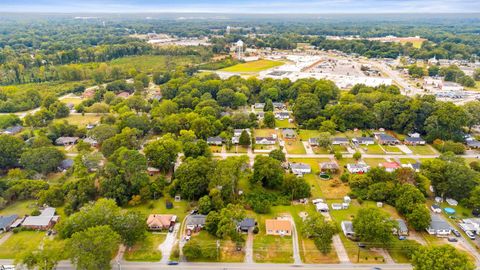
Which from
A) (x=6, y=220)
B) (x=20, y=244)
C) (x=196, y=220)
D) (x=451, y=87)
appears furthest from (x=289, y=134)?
(x=451, y=87)

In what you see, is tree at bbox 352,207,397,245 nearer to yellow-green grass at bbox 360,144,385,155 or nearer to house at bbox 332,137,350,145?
yellow-green grass at bbox 360,144,385,155

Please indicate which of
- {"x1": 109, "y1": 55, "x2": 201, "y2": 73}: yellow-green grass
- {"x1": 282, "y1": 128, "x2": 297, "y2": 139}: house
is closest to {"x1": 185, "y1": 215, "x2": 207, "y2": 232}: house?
{"x1": 282, "y1": 128, "x2": 297, "y2": 139}: house

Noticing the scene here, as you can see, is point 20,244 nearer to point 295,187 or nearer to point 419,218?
point 295,187

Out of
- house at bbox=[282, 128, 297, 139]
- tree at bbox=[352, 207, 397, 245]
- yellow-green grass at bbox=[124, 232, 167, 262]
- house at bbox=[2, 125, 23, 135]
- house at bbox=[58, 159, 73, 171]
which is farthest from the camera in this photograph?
house at bbox=[2, 125, 23, 135]

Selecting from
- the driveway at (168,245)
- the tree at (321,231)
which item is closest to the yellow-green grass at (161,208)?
the driveway at (168,245)

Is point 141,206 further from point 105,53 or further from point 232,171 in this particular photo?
point 105,53

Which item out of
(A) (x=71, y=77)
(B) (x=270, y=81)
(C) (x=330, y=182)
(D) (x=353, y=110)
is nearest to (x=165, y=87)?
(B) (x=270, y=81)
